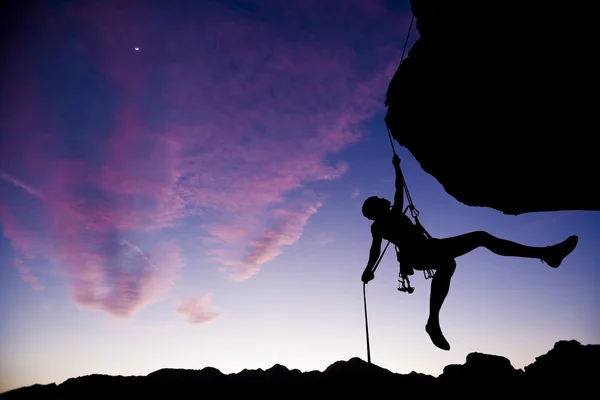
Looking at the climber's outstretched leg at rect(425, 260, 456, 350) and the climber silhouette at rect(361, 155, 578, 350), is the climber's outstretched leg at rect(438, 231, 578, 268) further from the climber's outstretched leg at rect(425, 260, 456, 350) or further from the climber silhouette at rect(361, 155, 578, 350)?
the climber's outstretched leg at rect(425, 260, 456, 350)

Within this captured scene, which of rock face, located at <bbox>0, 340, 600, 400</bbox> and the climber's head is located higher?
the climber's head

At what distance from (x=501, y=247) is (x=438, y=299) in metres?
1.41

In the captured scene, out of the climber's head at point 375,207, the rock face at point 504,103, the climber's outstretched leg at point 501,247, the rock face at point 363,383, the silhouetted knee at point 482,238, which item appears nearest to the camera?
the rock face at point 504,103

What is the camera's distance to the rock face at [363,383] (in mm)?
7664

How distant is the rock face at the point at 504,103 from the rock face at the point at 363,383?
→ 4.59 meters

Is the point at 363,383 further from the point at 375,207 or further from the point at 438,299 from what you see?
the point at 375,207

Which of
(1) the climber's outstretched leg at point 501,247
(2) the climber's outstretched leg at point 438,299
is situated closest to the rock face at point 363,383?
(1) the climber's outstretched leg at point 501,247

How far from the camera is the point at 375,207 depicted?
20.3 feet

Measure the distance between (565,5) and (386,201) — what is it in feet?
12.4

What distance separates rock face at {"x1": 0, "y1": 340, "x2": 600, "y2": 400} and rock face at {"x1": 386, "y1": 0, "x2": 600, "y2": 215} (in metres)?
4.59

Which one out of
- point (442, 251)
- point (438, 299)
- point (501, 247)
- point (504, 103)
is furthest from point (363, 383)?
point (504, 103)

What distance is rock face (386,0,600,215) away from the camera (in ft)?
13.1

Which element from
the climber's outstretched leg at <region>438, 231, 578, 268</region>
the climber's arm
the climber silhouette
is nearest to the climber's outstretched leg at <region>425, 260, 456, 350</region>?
the climber silhouette

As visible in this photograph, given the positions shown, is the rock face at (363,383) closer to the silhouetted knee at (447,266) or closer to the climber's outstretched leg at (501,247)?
the climber's outstretched leg at (501,247)
